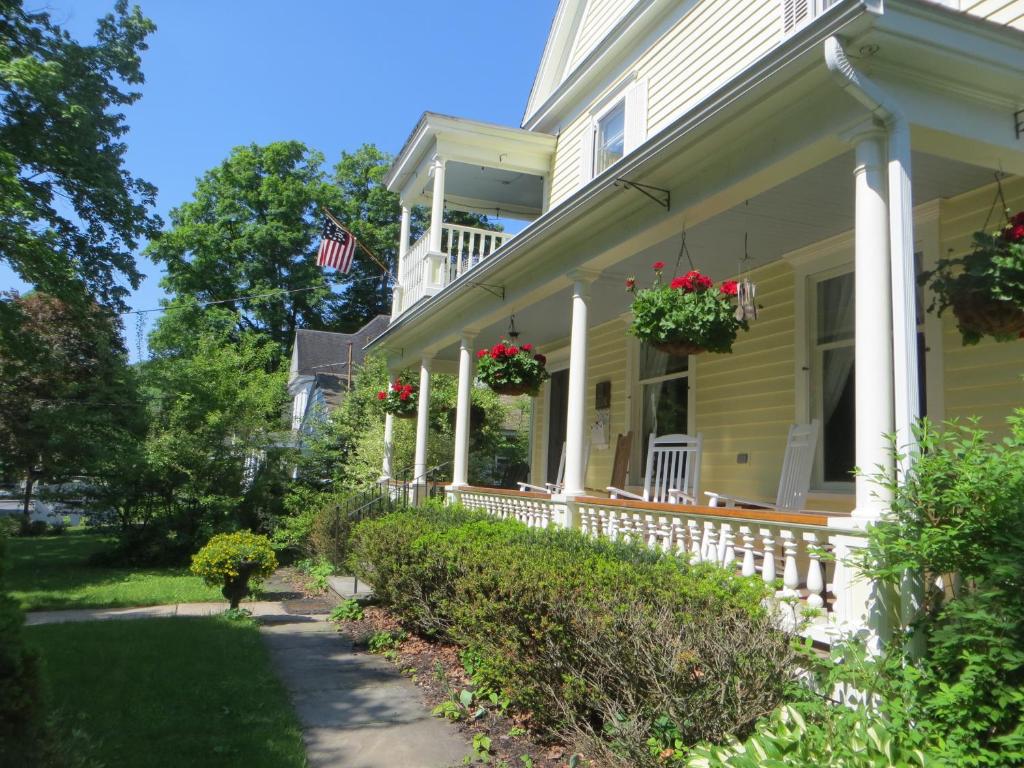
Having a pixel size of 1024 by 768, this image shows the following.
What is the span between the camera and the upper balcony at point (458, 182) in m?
11.7

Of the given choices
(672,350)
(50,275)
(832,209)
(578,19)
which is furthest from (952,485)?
(50,275)

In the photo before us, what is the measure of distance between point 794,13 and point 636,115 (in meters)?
2.83

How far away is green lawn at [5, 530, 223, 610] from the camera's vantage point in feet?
30.7

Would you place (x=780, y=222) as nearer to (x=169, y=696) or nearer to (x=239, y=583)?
(x=169, y=696)

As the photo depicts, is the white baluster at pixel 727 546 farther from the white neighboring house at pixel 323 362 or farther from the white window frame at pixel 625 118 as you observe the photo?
the white neighboring house at pixel 323 362

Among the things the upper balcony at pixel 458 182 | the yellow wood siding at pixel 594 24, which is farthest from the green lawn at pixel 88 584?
the yellow wood siding at pixel 594 24

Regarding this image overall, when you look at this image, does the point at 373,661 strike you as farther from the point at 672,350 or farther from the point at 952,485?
the point at 952,485

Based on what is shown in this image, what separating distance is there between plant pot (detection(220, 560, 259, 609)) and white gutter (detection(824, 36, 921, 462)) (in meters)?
6.83

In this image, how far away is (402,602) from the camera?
6988mm

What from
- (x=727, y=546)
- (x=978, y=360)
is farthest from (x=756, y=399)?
(x=727, y=546)

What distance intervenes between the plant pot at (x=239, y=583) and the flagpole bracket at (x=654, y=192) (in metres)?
5.68

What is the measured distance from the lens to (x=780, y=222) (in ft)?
20.2

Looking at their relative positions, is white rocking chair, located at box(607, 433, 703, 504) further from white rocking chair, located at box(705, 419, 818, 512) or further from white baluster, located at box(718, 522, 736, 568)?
white baluster, located at box(718, 522, 736, 568)

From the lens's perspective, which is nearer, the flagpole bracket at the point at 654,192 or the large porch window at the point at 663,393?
the flagpole bracket at the point at 654,192
